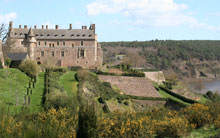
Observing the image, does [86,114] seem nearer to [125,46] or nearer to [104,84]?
[104,84]

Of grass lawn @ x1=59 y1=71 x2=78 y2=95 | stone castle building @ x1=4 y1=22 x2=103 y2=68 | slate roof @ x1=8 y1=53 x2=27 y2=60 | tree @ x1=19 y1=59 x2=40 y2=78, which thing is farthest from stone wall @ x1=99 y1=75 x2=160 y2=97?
tree @ x1=19 y1=59 x2=40 y2=78

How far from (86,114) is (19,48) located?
40730 millimetres

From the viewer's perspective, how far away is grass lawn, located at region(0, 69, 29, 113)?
21.1 meters

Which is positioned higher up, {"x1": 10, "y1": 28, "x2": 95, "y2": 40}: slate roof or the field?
{"x1": 10, "y1": 28, "x2": 95, "y2": 40}: slate roof

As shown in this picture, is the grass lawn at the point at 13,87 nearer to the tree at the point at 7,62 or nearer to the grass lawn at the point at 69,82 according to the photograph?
the tree at the point at 7,62

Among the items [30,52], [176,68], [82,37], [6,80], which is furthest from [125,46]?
[6,80]

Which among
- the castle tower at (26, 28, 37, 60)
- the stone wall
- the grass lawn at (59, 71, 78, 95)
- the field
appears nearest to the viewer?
the field

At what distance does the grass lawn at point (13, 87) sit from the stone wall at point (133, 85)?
15678 mm

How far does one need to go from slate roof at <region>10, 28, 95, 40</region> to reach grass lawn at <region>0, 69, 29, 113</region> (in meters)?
21.9

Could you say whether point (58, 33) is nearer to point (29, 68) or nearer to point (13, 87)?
point (29, 68)

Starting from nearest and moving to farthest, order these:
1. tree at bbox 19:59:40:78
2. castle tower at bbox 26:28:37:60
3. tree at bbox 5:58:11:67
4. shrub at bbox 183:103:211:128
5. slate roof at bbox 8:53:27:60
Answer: shrub at bbox 183:103:211:128, tree at bbox 19:59:40:78, tree at bbox 5:58:11:67, slate roof at bbox 8:53:27:60, castle tower at bbox 26:28:37:60

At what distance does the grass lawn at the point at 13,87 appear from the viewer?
21.1m

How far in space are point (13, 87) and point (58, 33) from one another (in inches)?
1089

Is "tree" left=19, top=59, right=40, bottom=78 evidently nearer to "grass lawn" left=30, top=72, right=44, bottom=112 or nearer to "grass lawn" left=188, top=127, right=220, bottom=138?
"grass lawn" left=30, top=72, right=44, bottom=112
